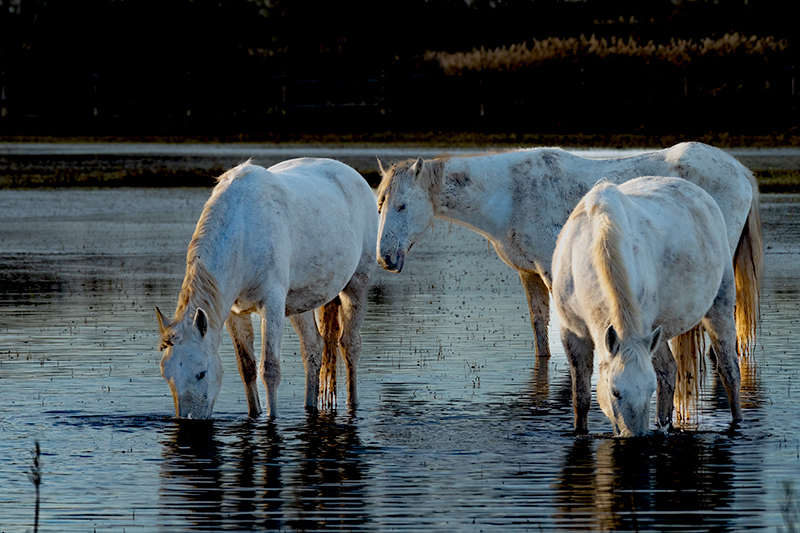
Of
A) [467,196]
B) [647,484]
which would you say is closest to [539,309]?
[467,196]

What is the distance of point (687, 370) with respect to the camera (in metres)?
8.76

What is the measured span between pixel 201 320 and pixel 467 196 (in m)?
3.36

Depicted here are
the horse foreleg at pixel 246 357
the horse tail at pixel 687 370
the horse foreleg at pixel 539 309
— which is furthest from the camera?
the horse foreleg at pixel 539 309

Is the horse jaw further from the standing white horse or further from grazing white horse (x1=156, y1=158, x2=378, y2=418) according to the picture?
grazing white horse (x1=156, y1=158, x2=378, y2=418)

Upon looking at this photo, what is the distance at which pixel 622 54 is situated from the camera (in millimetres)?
36219

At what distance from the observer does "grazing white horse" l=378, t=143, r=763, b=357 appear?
406 inches

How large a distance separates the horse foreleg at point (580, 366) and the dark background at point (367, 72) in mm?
24498

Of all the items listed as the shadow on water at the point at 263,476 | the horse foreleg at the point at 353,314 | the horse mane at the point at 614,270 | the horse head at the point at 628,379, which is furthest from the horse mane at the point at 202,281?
the horse head at the point at 628,379

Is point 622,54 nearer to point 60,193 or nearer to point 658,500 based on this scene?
point 60,193

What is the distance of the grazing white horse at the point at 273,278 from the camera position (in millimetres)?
7914

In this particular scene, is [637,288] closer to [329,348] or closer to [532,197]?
[329,348]

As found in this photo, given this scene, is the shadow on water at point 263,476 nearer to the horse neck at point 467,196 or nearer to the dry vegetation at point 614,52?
the horse neck at point 467,196

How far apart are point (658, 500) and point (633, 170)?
485 centimetres

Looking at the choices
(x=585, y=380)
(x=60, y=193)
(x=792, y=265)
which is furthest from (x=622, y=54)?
(x=585, y=380)
